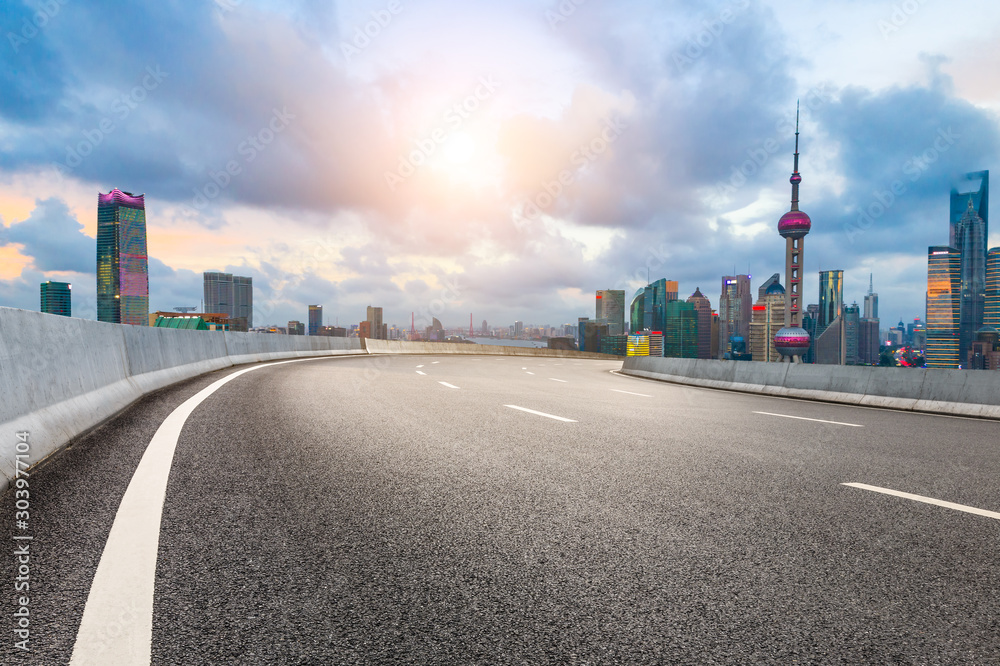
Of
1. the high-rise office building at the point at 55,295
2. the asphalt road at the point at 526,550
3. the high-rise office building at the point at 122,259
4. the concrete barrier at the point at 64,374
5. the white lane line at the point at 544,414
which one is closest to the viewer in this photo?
the asphalt road at the point at 526,550

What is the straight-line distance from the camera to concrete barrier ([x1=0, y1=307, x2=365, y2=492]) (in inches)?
182

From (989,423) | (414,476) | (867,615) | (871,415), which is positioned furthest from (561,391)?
(867,615)

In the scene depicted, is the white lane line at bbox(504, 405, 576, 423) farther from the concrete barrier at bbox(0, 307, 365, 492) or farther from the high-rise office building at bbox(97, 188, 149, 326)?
the high-rise office building at bbox(97, 188, 149, 326)

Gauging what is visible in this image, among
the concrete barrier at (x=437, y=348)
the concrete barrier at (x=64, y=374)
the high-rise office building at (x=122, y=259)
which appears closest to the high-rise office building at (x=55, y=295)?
the high-rise office building at (x=122, y=259)

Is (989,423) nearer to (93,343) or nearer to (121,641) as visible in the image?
(121,641)

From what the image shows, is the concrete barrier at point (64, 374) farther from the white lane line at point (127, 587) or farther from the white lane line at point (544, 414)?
the white lane line at point (544, 414)

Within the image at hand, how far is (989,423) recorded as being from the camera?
8938 millimetres

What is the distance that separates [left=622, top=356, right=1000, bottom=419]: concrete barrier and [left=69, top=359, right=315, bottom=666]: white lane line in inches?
485

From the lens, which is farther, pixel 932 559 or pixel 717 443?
pixel 717 443

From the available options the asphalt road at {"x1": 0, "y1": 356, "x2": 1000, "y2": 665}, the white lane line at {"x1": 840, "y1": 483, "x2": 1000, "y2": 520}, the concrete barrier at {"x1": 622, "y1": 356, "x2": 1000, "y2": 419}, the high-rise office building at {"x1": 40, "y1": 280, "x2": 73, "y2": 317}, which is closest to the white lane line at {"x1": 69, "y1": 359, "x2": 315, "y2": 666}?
the asphalt road at {"x1": 0, "y1": 356, "x2": 1000, "y2": 665}

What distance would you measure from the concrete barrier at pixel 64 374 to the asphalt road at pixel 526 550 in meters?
0.28

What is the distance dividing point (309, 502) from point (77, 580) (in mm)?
1358

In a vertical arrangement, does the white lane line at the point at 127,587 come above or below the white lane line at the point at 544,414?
above

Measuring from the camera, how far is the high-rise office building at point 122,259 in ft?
377
